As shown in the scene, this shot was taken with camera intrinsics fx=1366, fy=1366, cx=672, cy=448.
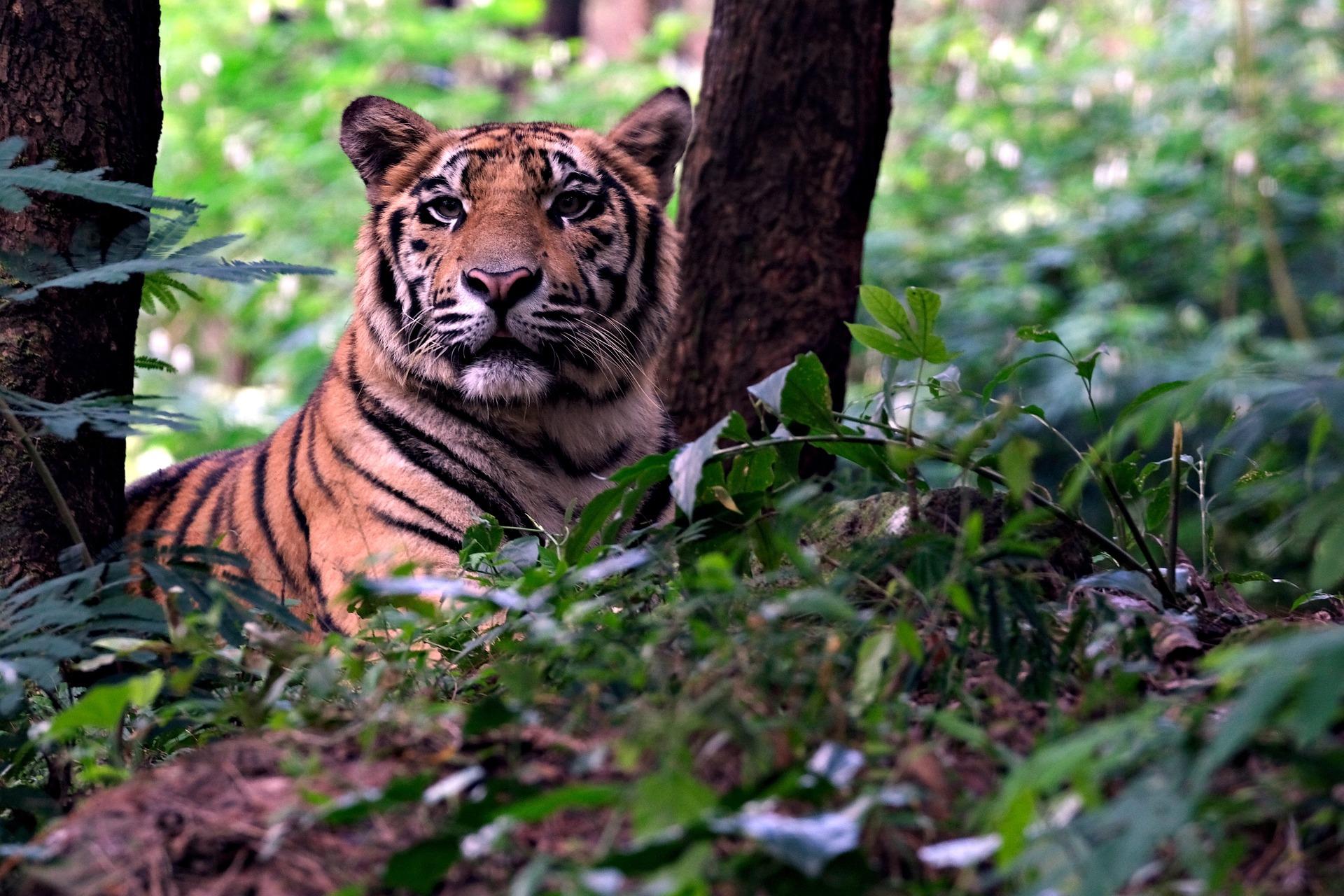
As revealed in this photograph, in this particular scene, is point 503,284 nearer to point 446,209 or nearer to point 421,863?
point 446,209

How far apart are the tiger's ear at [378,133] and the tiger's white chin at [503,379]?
0.84m

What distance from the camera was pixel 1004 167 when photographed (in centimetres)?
1128

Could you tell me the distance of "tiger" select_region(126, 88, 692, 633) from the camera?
3645mm

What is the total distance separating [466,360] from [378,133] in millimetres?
868

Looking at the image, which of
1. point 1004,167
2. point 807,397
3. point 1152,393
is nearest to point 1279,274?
point 1004,167

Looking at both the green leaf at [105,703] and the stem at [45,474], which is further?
the stem at [45,474]

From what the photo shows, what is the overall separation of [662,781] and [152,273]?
6.77ft

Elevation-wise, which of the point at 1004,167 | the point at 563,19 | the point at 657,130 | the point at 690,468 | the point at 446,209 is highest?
the point at 563,19

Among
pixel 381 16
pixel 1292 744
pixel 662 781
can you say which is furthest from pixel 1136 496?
pixel 381 16

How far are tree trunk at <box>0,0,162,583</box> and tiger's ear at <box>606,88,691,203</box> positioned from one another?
1.74 metres

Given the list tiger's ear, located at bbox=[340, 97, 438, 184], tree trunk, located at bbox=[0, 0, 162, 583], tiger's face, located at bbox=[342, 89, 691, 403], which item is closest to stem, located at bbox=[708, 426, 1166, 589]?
tree trunk, located at bbox=[0, 0, 162, 583]

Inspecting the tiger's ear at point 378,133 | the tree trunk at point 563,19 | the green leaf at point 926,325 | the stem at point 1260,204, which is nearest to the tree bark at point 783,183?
the tiger's ear at point 378,133

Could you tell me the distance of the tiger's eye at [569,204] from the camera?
3.92 meters

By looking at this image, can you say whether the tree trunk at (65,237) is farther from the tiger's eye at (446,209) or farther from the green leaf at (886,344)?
the green leaf at (886,344)
